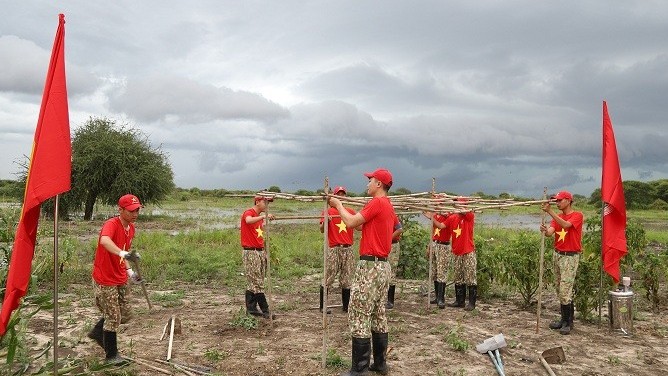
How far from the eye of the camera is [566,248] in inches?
352

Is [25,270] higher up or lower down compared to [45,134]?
lower down

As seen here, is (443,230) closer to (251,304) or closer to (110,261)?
(251,304)

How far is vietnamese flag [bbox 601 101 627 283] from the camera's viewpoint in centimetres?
910

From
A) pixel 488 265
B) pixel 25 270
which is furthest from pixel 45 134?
pixel 488 265

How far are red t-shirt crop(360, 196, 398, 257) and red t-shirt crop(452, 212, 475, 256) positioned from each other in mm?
3856

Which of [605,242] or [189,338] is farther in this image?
[605,242]

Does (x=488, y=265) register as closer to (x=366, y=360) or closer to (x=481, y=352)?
(x=481, y=352)

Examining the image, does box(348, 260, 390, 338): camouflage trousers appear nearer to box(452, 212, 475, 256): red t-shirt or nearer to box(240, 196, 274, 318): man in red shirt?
box(240, 196, 274, 318): man in red shirt

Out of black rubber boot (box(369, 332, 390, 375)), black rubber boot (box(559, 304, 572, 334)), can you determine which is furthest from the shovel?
black rubber boot (box(559, 304, 572, 334))

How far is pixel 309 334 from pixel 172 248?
28.3ft

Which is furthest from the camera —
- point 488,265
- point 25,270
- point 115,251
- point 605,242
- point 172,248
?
point 172,248

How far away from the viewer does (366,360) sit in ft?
22.1

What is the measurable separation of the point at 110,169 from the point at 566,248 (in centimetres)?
2693

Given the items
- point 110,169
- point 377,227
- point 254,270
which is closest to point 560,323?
point 377,227
